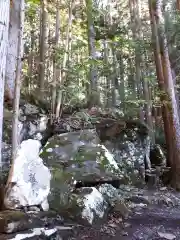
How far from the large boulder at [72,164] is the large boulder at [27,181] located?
24 cm

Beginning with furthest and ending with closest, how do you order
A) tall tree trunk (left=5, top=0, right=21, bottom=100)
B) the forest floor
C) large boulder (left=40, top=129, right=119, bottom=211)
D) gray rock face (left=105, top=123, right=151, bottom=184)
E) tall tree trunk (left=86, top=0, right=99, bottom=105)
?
1. tall tree trunk (left=86, top=0, right=99, bottom=105)
2. gray rock face (left=105, top=123, right=151, bottom=184)
3. tall tree trunk (left=5, top=0, right=21, bottom=100)
4. large boulder (left=40, top=129, right=119, bottom=211)
5. the forest floor

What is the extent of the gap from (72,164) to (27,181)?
151cm

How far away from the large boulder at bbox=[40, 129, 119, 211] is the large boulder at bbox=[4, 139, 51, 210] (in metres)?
0.24

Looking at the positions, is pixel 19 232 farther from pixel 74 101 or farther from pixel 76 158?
pixel 74 101

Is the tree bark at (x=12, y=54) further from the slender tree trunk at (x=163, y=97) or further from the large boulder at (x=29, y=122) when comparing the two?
the slender tree trunk at (x=163, y=97)

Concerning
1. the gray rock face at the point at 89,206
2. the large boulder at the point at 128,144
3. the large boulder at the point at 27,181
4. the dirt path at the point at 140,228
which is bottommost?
the dirt path at the point at 140,228

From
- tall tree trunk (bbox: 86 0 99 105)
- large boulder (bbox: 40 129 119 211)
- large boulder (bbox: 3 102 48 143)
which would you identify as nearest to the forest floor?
large boulder (bbox: 40 129 119 211)

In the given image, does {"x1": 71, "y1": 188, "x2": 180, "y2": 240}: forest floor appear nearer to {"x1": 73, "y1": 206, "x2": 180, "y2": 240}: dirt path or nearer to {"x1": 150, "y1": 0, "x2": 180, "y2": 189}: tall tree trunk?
{"x1": 73, "y1": 206, "x2": 180, "y2": 240}: dirt path

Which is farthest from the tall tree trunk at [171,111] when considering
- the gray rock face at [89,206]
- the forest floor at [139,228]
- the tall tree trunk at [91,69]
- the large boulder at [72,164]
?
the gray rock face at [89,206]

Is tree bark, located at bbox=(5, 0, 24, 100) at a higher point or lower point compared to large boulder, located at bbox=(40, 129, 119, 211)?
higher

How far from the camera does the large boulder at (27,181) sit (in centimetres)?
464

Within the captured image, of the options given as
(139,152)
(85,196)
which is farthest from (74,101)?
(85,196)

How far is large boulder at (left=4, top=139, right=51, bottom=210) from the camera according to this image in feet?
15.2

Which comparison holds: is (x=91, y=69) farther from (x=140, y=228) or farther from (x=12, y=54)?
(x=140, y=228)
